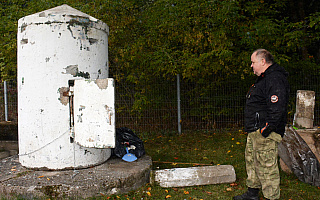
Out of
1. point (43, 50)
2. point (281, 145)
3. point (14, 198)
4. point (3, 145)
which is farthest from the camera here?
point (3, 145)

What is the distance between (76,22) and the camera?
3541 mm

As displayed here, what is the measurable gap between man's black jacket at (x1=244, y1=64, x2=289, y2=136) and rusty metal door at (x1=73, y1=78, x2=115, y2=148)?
1.64 metres

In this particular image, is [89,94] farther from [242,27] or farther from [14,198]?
[242,27]

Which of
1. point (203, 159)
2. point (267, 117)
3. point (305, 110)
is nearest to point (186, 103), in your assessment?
point (203, 159)

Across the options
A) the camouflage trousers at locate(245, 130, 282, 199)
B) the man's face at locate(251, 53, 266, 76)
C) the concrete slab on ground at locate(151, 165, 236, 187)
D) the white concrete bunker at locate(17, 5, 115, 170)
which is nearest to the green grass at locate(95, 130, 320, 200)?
the concrete slab on ground at locate(151, 165, 236, 187)

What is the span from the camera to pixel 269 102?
296 centimetres

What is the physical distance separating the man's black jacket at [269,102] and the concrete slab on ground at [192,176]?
1.05 metres

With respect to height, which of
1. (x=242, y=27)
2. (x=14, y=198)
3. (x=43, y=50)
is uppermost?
(x=242, y=27)

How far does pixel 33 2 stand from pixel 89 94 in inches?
201

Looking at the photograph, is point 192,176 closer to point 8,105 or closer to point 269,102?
point 269,102

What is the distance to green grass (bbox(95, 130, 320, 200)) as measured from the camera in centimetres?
367

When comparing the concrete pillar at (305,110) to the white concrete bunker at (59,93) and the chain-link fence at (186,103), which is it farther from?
the chain-link fence at (186,103)

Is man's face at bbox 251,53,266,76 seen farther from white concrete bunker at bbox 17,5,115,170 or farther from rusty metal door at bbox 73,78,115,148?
white concrete bunker at bbox 17,5,115,170

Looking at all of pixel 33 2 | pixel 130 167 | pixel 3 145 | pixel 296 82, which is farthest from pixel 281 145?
pixel 33 2
